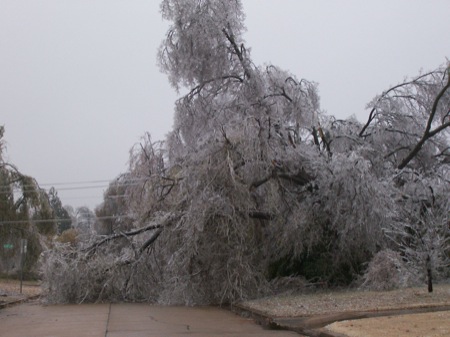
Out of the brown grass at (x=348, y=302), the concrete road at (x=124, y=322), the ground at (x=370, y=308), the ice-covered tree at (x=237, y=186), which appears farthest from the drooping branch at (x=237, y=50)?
the concrete road at (x=124, y=322)

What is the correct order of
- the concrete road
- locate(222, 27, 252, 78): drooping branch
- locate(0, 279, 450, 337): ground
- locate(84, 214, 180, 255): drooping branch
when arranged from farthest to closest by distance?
1. locate(222, 27, 252, 78): drooping branch
2. locate(84, 214, 180, 255): drooping branch
3. the concrete road
4. locate(0, 279, 450, 337): ground

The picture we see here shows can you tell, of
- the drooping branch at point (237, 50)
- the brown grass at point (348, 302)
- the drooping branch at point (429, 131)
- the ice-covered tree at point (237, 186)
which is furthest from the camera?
the drooping branch at point (237, 50)

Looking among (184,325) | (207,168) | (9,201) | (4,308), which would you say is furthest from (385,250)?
(9,201)

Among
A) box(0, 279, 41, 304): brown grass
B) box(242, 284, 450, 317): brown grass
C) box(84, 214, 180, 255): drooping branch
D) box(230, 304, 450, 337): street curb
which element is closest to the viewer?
box(230, 304, 450, 337): street curb

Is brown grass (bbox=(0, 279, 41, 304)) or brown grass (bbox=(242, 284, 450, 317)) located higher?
brown grass (bbox=(0, 279, 41, 304))

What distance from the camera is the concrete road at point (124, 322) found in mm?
12477

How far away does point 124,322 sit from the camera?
1460cm

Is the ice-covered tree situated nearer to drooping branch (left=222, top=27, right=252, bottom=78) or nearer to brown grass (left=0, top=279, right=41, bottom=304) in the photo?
drooping branch (left=222, top=27, right=252, bottom=78)

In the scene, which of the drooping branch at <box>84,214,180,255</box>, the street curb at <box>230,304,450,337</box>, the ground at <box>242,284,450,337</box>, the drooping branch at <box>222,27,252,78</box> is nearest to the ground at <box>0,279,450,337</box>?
the ground at <box>242,284,450,337</box>

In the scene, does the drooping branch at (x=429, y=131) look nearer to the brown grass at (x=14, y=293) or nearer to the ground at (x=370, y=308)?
the ground at (x=370, y=308)

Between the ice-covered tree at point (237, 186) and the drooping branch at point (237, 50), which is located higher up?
the drooping branch at point (237, 50)

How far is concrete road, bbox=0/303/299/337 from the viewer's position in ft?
40.9

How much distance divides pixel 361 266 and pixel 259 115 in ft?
20.0

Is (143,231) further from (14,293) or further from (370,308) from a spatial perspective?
(370,308)
